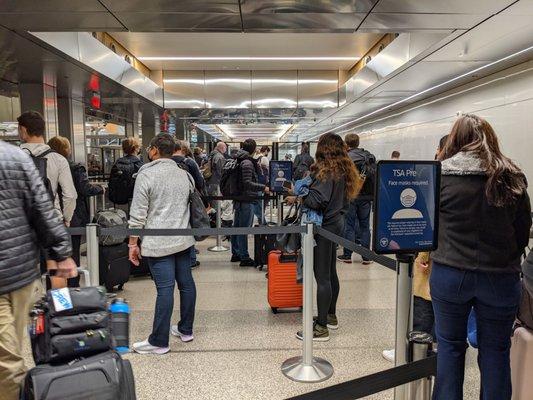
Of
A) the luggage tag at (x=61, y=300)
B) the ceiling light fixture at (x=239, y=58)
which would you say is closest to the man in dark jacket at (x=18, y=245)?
the luggage tag at (x=61, y=300)

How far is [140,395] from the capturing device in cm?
270

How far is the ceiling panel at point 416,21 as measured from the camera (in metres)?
4.38

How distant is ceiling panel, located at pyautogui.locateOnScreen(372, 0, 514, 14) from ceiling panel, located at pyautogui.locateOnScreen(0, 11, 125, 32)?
8.99 ft

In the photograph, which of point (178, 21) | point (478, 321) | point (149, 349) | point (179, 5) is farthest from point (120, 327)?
point (178, 21)

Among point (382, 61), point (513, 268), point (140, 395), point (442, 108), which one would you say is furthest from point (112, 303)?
point (442, 108)

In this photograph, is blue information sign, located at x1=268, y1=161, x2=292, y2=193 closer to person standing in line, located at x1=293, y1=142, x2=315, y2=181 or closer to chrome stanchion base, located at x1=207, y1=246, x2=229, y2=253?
chrome stanchion base, located at x1=207, y1=246, x2=229, y2=253

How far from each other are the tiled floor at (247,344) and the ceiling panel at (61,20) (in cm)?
290

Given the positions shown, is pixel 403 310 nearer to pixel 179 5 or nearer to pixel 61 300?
pixel 61 300

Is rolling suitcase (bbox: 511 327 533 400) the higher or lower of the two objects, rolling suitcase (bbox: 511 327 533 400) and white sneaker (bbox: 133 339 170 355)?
the higher

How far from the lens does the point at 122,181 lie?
541 cm

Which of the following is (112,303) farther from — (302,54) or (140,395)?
(302,54)

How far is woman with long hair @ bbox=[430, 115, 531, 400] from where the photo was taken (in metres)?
1.89

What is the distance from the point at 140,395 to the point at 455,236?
2.10 m

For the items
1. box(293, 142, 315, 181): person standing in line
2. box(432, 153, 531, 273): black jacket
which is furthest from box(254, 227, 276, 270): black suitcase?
box(293, 142, 315, 181): person standing in line
